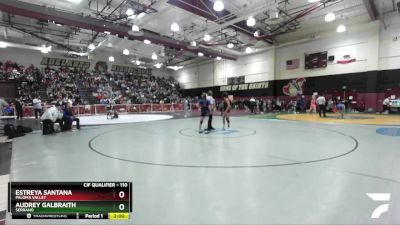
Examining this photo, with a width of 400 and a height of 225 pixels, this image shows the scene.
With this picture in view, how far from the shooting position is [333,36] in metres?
19.2

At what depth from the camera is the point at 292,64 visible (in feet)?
73.2

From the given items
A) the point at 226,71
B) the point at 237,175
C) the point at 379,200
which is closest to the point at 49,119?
the point at 237,175

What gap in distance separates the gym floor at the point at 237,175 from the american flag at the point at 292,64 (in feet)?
57.0

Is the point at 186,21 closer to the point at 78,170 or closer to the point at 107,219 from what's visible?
the point at 78,170

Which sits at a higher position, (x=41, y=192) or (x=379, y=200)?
(x=41, y=192)

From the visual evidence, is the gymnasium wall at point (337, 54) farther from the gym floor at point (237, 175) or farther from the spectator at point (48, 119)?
the spectator at point (48, 119)

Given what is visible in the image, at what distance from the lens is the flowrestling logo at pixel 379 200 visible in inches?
88.4

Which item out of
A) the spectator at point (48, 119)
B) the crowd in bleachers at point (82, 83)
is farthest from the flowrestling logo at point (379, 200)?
the crowd in bleachers at point (82, 83)

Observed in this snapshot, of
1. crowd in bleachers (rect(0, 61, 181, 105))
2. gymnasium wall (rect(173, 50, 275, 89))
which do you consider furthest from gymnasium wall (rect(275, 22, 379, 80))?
crowd in bleachers (rect(0, 61, 181, 105))

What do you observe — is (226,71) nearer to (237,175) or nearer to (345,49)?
(345,49)
